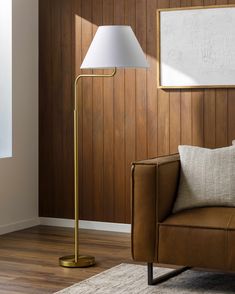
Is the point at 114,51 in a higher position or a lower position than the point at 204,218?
higher

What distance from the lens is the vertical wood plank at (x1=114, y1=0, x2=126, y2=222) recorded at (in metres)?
5.20

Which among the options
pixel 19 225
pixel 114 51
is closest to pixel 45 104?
pixel 19 225

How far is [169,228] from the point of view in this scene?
3629 millimetres

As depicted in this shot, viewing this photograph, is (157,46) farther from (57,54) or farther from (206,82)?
(57,54)

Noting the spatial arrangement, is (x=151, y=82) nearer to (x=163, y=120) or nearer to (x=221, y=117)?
(x=163, y=120)

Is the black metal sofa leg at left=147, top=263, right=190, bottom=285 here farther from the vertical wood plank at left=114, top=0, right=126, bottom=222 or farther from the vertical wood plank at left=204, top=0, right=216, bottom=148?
the vertical wood plank at left=114, top=0, right=126, bottom=222

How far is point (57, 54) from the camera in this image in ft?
18.0

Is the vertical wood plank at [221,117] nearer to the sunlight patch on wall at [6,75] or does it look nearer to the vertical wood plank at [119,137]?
the vertical wood plank at [119,137]

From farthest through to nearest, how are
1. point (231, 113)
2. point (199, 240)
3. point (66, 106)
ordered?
point (66, 106)
point (231, 113)
point (199, 240)

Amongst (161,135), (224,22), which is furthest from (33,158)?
(224,22)

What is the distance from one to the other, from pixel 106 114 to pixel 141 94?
332 millimetres

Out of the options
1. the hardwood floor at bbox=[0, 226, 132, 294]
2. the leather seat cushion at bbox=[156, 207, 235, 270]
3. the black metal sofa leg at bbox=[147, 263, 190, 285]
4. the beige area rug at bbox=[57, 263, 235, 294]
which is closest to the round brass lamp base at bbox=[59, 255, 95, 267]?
the hardwood floor at bbox=[0, 226, 132, 294]

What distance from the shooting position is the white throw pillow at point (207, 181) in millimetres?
3842

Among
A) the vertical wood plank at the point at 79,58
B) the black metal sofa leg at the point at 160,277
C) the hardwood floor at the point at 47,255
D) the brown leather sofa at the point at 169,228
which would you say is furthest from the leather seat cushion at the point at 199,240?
the vertical wood plank at the point at 79,58
